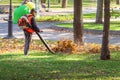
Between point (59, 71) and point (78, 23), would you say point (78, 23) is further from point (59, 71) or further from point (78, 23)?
point (59, 71)

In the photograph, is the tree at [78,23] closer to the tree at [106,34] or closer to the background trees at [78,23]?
the background trees at [78,23]

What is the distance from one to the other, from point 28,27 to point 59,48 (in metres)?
1.88

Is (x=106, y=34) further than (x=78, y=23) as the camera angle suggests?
No

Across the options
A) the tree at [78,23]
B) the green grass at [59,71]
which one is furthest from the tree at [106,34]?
the tree at [78,23]

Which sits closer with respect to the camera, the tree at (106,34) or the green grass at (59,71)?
the green grass at (59,71)

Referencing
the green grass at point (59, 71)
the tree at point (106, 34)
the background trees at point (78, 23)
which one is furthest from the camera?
the background trees at point (78, 23)

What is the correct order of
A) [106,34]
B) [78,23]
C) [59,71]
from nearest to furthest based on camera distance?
[59,71] → [106,34] → [78,23]

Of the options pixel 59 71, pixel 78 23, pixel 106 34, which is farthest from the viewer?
pixel 78 23

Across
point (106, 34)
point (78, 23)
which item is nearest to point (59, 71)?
point (106, 34)

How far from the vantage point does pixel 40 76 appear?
26.6 feet

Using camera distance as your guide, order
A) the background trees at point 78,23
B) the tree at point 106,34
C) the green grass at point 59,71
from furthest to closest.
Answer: the background trees at point 78,23
the tree at point 106,34
the green grass at point 59,71

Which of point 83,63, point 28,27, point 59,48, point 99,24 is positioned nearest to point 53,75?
point 83,63

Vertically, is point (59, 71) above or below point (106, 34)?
below

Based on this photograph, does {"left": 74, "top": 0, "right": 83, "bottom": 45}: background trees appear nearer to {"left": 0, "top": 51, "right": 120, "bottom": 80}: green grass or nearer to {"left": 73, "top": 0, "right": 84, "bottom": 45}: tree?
{"left": 73, "top": 0, "right": 84, "bottom": 45}: tree
